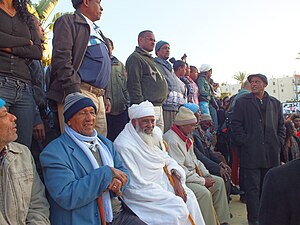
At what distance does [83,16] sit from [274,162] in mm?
3645

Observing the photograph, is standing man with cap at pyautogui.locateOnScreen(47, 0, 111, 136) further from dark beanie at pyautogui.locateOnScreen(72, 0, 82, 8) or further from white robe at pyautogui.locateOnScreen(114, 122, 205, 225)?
white robe at pyautogui.locateOnScreen(114, 122, 205, 225)

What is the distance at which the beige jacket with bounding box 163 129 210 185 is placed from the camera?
4.94 m

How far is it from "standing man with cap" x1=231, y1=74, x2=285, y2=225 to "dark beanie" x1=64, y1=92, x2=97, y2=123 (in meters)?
3.06

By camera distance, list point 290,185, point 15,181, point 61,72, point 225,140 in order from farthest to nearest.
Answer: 1. point 225,140
2. point 61,72
3. point 15,181
4. point 290,185

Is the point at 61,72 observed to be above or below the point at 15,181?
above

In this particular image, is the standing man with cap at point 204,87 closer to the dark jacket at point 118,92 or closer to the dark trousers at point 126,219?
the dark jacket at point 118,92

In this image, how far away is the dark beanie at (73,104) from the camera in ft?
11.0

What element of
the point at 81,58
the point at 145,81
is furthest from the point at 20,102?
the point at 145,81

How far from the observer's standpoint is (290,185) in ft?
5.15

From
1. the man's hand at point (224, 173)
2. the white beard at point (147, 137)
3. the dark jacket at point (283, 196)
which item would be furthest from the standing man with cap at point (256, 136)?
the dark jacket at point (283, 196)

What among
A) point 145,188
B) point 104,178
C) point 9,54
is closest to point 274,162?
point 145,188

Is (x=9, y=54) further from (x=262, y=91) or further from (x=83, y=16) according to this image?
(x=262, y=91)

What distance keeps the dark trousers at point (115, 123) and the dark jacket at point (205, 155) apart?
1.32m

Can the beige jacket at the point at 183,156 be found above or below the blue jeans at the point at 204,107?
below
